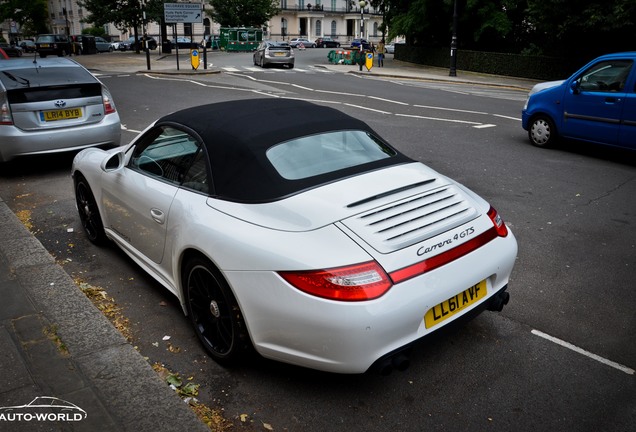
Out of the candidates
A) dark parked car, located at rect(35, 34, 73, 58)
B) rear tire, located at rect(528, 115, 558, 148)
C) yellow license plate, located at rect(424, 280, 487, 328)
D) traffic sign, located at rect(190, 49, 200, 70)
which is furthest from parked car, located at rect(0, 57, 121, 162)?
dark parked car, located at rect(35, 34, 73, 58)

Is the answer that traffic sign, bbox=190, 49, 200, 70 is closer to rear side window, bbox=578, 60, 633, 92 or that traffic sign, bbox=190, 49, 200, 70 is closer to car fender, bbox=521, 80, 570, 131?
car fender, bbox=521, 80, 570, 131

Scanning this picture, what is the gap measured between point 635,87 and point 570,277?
5.19 metres

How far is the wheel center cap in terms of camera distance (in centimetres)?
342

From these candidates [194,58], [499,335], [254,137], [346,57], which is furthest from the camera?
[346,57]

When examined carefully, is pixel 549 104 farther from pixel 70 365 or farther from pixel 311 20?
pixel 311 20

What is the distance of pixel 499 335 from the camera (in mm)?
3859

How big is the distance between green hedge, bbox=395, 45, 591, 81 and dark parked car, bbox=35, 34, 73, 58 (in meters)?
30.2

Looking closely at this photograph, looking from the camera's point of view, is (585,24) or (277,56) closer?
(585,24)

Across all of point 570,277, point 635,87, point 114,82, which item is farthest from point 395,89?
point 570,277

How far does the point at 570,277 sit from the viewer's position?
4.81 metres

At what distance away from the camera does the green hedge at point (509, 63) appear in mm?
26031

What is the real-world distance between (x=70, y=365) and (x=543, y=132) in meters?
8.75

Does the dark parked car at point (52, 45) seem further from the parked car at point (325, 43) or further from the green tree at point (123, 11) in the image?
the parked car at point (325, 43)

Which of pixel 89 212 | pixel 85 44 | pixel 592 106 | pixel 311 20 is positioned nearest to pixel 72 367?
pixel 89 212
